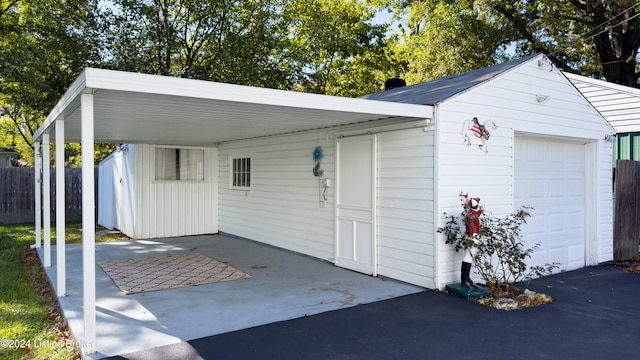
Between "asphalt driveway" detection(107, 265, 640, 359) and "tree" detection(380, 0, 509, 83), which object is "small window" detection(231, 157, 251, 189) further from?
A: "tree" detection(380, 0, 509, 83)

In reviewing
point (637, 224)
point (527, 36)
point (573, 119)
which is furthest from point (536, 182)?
point (527, 36)

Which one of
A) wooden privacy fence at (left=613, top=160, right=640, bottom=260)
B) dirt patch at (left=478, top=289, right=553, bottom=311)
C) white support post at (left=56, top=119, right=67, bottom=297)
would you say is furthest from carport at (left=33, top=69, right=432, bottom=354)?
wooden privacy fence at (left=613, top=160, right=640, bottom=260)

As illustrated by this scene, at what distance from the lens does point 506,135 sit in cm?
554

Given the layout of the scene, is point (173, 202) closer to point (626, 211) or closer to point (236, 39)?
point (236, 39)

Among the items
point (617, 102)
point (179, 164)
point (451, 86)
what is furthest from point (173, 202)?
point (617, 102)

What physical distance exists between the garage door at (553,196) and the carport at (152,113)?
1.92m

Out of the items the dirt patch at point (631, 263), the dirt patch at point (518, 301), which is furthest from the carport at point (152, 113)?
the dirt patch at point (631, 263)

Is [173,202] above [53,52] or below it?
→ below

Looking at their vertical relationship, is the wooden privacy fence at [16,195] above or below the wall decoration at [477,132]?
below

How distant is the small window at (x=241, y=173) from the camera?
29.3 feet

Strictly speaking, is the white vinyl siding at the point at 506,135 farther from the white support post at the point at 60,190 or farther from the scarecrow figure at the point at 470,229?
the white support post at the point at 60,190

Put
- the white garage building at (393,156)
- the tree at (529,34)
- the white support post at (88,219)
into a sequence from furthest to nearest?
1. the tree at (529,34)
2. the white garage building at (393,156)
3. the white support post at (88,219)

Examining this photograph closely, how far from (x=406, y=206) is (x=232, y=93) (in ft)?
8.40

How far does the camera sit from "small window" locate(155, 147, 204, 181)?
30.8ft
